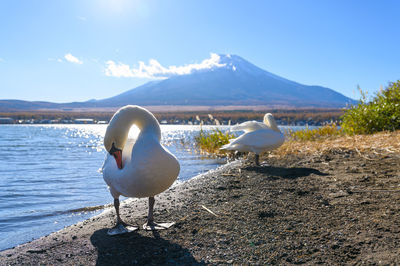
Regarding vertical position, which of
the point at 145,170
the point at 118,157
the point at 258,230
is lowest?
the point at 258,230

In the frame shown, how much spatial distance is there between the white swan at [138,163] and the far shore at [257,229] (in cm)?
51

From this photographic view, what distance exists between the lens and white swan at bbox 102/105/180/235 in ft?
12.4

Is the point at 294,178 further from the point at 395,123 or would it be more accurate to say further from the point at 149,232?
the point at 395,123

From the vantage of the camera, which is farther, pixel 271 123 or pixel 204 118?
pixel 204 118

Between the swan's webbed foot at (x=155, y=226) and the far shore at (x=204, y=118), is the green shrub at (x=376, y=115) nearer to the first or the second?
the swan's webbed foot at (x=155, y=226)

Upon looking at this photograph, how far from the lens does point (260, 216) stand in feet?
13.7

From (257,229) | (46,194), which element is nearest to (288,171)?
(257,229)

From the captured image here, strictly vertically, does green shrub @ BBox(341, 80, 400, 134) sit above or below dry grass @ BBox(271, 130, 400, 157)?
above

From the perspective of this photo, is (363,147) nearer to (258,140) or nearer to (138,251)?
(258,140)

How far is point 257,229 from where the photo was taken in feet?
12.2

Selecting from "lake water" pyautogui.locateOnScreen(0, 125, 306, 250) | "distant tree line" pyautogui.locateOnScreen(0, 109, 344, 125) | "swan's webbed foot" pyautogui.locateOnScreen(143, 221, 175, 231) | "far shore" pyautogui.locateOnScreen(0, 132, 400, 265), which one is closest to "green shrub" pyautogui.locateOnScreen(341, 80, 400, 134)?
"lake water" pyautogui.locateOnScreen(0, 125, 306, 250)

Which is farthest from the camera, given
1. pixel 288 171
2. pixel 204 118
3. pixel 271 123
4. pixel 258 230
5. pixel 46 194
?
pixel 204 118

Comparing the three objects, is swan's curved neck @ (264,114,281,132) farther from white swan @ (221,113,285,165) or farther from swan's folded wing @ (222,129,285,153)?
swan's folded wing @ (222,129,285,153)

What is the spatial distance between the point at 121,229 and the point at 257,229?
1.71 m
